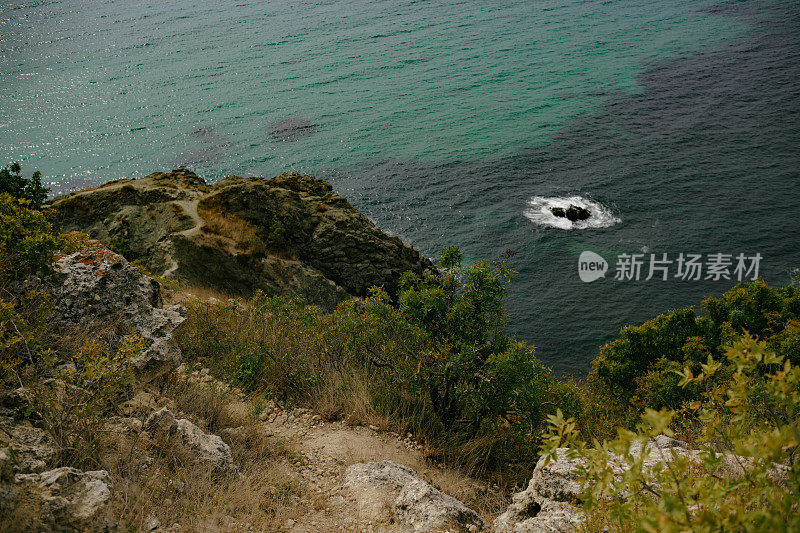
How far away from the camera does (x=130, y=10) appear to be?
254 feet

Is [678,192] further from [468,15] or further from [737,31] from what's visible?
[468,15]

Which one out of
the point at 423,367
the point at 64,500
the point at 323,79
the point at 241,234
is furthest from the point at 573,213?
the point at 323,79

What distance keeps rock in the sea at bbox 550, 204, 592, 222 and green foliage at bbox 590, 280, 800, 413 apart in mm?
11643

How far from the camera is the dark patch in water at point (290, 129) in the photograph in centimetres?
3584

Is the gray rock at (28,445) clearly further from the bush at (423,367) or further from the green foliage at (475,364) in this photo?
the green foliage at (475,364)

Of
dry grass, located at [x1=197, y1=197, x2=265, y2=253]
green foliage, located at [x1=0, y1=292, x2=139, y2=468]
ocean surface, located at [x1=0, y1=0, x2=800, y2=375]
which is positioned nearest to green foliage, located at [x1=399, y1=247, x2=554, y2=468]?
green foliage, located at [x1=0, y1=292, x2=139, y2=468]

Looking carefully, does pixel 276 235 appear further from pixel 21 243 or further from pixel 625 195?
pixel 625 195

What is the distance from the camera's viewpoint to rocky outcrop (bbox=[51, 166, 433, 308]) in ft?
46.6

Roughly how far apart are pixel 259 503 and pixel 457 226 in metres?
21.7

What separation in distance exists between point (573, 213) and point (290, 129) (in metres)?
22.9

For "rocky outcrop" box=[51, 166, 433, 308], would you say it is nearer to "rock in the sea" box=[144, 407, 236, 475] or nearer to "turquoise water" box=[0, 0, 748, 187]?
"rock in the sea" box=[144, 407, 236, 475]

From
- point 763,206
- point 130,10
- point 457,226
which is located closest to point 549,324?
point 457,226

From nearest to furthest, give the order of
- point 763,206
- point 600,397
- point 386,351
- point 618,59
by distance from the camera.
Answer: point 386,351, point 600,397, point 763,206, point 618,59

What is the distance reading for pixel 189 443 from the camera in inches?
213
